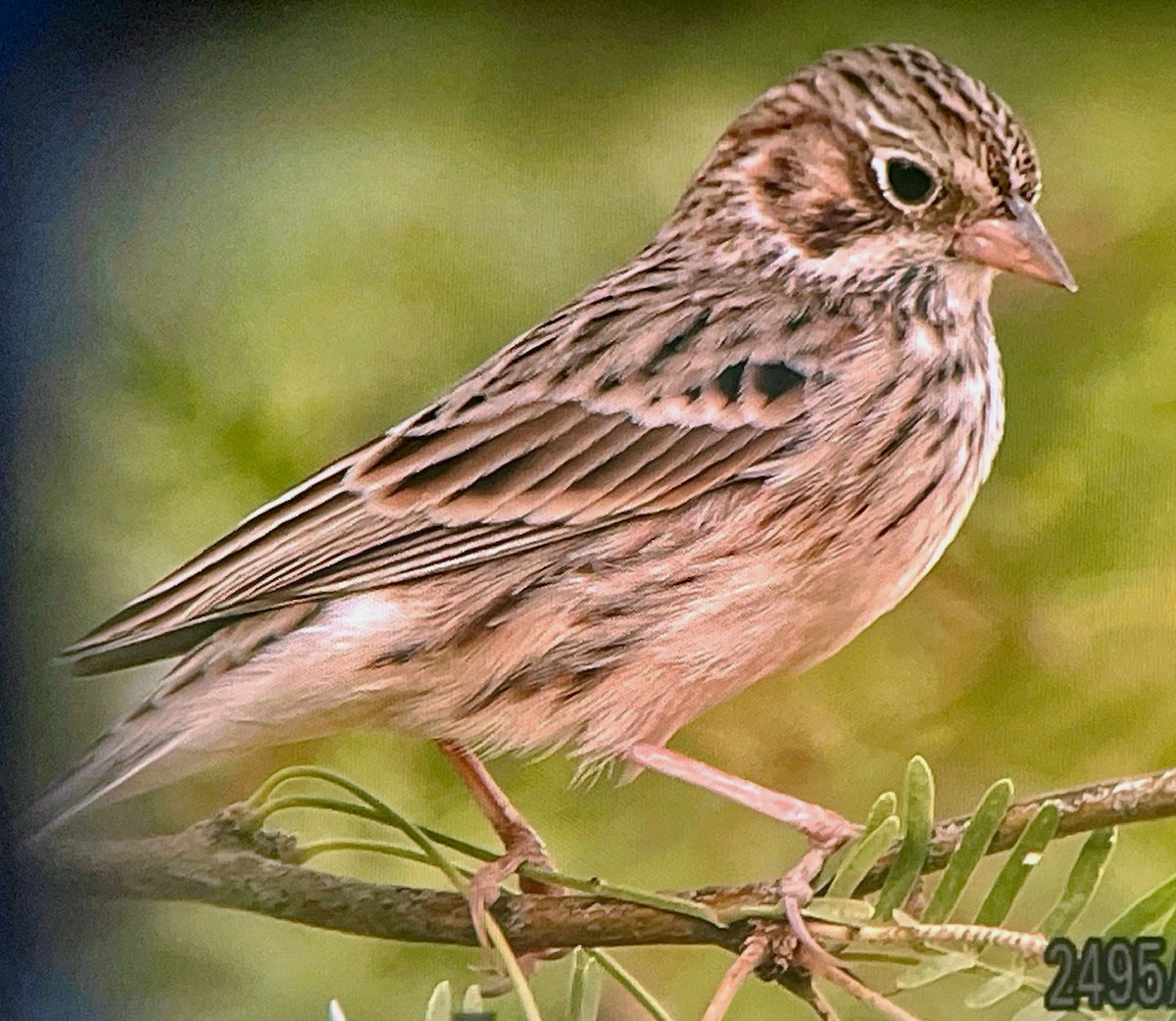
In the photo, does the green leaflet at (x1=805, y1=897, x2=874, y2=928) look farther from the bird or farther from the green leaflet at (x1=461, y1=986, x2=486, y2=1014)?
the green leaflet at (x1=461, y1=986, x2=486, y2=1014)

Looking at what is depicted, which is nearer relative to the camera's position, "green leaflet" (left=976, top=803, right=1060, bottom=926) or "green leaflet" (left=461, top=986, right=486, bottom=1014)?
"green leaflet" (left=976, top=803, right=1060, bottom=926)

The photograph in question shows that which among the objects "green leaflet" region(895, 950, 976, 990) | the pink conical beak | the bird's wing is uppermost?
the pink conical beak

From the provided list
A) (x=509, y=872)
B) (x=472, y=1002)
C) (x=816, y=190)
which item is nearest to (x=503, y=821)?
(x=509, y=872)

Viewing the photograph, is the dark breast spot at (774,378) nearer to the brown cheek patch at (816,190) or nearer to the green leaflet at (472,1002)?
the brown cheek patch at (816,190)

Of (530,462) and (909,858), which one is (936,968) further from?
(530,462)

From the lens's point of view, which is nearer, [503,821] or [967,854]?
[967,854]

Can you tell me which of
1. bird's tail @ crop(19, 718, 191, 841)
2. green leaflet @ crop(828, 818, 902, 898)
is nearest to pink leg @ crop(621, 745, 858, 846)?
green leaflet @ crop(828, 818, 902, 898)
